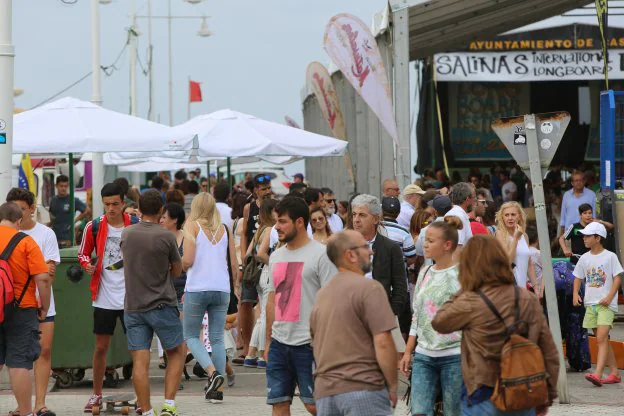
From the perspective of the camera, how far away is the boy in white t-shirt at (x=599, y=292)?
12.4 metres

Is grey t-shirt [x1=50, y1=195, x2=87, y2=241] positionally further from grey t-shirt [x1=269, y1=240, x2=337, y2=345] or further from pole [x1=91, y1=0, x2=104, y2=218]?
grey t-shirt [x1=269, y1=240, x2=337, y2=345]

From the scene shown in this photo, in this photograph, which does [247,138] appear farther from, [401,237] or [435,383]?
[435,383]

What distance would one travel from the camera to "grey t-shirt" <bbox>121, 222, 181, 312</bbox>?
387 inches

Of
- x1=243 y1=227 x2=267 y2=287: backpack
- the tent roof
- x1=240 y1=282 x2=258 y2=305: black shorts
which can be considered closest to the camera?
x1=243 y1=227 x2=267 y2=287: backpack

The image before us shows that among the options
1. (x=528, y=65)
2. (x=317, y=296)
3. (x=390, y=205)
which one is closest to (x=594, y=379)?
(x=390, y=205)

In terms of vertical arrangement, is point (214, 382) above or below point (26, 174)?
below

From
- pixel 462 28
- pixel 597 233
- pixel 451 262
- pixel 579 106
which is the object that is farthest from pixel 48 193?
pixel 451 262

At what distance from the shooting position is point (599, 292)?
40.8 feet

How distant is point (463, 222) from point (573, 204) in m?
8.71

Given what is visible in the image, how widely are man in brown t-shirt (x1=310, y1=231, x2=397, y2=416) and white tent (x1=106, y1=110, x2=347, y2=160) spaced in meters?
9.73

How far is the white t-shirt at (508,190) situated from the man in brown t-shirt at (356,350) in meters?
19.3

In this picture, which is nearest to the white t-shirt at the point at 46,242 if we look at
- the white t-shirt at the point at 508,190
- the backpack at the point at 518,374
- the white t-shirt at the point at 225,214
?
the backpack at the point at 518,374

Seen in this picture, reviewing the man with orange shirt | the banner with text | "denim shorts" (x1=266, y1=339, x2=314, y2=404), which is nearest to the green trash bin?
the man with orange shirt

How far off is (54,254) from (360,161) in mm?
12488
